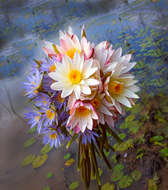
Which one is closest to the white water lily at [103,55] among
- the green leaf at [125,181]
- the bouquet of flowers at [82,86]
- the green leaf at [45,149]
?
the bouquet of flowers at [82,86]

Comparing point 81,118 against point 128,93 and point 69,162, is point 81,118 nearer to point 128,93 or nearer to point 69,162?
point 128,93

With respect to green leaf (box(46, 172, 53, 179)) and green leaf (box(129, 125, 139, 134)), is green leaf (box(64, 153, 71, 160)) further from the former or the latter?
green leaf (box(129, 125, 139, 134))

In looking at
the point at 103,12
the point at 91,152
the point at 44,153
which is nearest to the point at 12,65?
the point at 103,12

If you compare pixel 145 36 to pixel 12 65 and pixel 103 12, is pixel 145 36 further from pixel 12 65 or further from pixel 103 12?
pixel 12 65

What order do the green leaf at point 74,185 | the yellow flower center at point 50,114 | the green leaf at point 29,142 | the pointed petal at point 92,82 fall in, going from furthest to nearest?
the green leaf at point 29,142
the green leaf at point 74,185
the yellow flower center at point 50,114
the pointed petal at point 92,82

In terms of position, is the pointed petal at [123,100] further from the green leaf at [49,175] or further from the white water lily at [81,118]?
the green leaf at [49,175]

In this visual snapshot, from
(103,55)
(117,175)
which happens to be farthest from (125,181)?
(103,55)

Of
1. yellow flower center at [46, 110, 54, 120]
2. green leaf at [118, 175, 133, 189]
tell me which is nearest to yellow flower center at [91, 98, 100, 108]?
yellow flower center at [46, 110, 54, 120]
